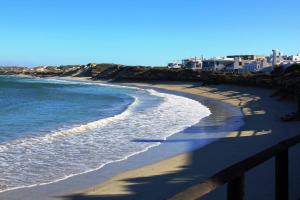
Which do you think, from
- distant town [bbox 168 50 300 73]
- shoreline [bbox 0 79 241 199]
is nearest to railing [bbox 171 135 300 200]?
shoreline [bbox 0 79 241 199]

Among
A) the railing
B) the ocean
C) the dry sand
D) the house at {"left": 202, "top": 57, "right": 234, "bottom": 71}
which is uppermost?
the house at {"left": 202, "top": 57, "right": 234, "bottom": 71}

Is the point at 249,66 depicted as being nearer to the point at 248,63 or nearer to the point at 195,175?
the point at 248,63

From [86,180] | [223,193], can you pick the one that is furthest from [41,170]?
[223,193]

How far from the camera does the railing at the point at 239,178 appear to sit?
3.16 metres

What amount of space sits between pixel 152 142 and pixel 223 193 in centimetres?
770

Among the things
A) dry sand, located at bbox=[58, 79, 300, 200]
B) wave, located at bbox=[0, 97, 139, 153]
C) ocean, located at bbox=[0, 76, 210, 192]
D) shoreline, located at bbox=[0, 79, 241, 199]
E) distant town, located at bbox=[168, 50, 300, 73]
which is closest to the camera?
dry sand, located at bbox=[58, 79, 300, 200]

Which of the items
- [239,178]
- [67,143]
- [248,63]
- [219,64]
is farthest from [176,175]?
[219,64]

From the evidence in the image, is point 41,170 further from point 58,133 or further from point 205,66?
point 205,66

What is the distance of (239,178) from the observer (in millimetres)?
3764

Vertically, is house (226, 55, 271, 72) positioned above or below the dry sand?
above

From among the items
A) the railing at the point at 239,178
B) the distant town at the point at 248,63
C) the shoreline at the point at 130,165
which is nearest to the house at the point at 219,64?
the distant town at the point at 248,63

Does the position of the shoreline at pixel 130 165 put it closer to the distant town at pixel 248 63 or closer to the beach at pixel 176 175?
the beach at pixel 176 175

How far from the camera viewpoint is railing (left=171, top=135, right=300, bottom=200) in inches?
124

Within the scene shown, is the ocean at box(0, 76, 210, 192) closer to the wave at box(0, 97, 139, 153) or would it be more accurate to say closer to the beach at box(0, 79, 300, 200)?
the wave at box(0, 97, 139, 153)
